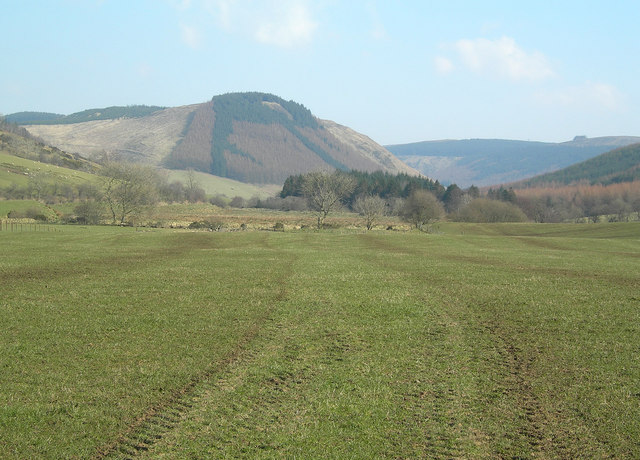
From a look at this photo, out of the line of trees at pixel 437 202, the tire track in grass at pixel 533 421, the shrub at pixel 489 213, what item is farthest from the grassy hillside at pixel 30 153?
the tire track in grass at pixel 533 421

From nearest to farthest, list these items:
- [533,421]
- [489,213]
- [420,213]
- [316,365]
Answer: [533,421] < [316,365] < [420,213] < [489,213]

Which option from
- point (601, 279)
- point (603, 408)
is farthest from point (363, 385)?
point (601, 279)

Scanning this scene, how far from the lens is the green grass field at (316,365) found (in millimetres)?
9633

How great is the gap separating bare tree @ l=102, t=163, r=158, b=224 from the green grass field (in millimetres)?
58795

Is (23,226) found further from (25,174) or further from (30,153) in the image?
(30,153)

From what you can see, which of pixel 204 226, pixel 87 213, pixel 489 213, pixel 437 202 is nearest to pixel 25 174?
pixel 87 213

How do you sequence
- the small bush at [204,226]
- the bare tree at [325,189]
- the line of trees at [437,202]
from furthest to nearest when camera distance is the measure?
the line of trees at [437,202] → the bare tree at [325,189] → the small bush at [204,226]

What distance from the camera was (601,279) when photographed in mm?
28594

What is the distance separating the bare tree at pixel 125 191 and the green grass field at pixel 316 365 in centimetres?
5880

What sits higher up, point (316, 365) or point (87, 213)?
point (87, 213)

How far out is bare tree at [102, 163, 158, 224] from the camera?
85.0 m

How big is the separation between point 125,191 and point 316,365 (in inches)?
3132

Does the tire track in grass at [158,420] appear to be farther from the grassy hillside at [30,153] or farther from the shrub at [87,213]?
the grassy hillside at [30,153]

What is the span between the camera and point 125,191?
278 feet
